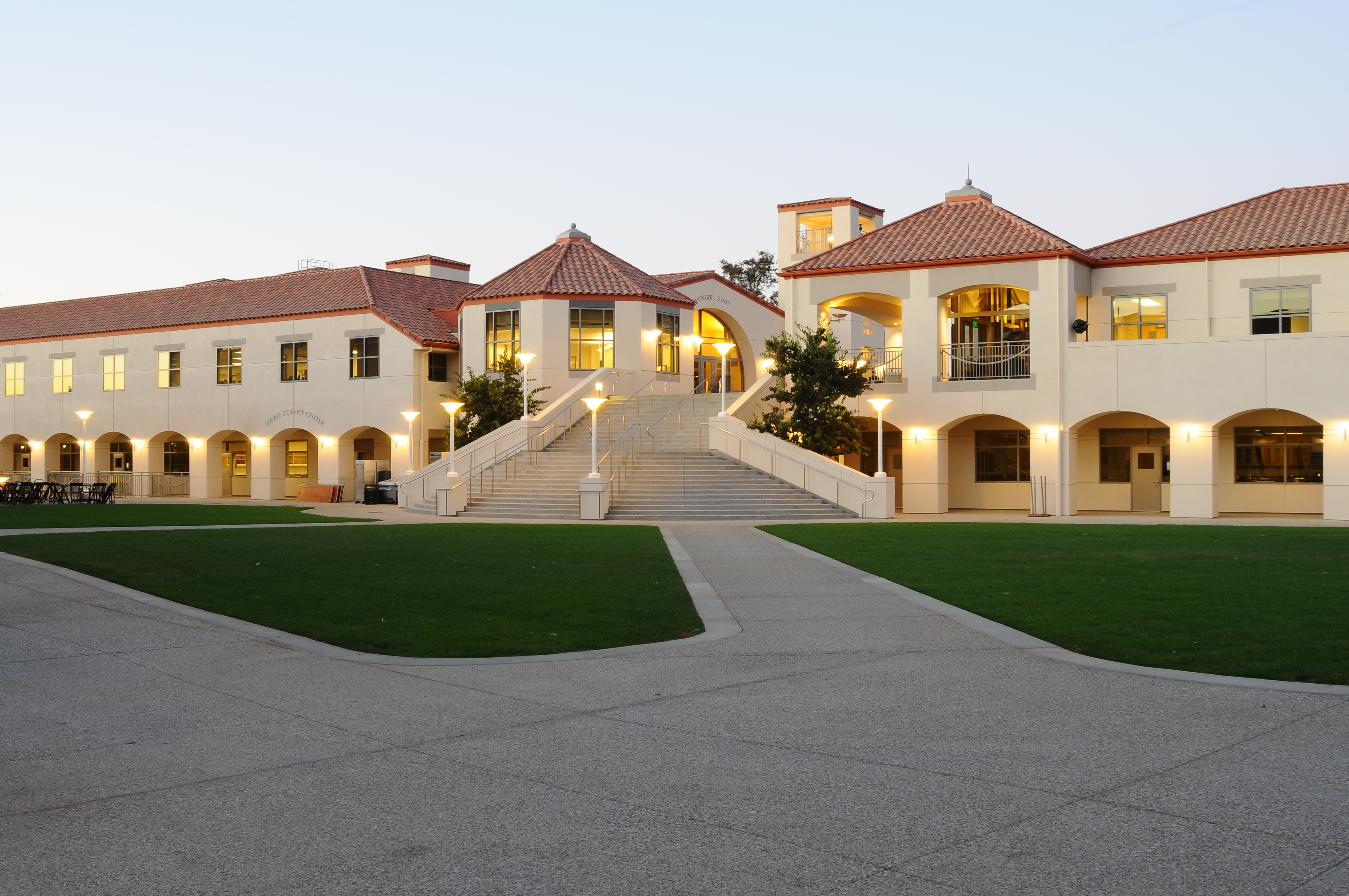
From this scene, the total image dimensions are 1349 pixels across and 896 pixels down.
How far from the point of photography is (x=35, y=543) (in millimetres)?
19250

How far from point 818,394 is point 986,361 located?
581cm

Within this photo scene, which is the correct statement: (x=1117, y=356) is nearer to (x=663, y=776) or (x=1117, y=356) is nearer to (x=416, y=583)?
(x=416, y=583)

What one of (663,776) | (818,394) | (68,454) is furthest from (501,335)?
(663,776)

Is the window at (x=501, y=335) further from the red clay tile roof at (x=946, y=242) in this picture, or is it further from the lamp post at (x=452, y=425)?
the red clay tile roof at (x=946, y=242)

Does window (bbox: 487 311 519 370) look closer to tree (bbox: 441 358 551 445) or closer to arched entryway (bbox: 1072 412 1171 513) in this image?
tree (bbox: 441 358 551 445)

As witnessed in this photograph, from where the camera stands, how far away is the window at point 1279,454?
3353 cm

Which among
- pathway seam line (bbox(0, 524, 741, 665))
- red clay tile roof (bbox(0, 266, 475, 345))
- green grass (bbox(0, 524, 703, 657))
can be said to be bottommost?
pathway seam line (bbox(0, 524, 741, 665))

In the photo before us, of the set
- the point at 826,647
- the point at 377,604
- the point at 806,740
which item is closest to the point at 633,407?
the point at 377,604

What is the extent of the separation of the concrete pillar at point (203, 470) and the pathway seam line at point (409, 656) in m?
33.8

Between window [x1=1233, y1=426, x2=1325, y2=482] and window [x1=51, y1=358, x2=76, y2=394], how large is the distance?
1867 inches

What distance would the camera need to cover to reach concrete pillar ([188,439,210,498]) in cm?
4841

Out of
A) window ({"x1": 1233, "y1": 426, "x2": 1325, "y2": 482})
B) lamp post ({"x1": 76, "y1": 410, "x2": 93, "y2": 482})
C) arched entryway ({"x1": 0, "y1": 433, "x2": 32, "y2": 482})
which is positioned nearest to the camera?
window ({"x1": 1233, "y1": 426, "x2": 1325, "y2": 482})

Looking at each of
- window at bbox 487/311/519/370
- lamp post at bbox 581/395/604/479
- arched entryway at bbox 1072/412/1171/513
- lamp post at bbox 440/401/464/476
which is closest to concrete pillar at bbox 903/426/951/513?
arched entryway at bbox 1072/412/1171/513

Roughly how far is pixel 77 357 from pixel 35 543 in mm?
37474
